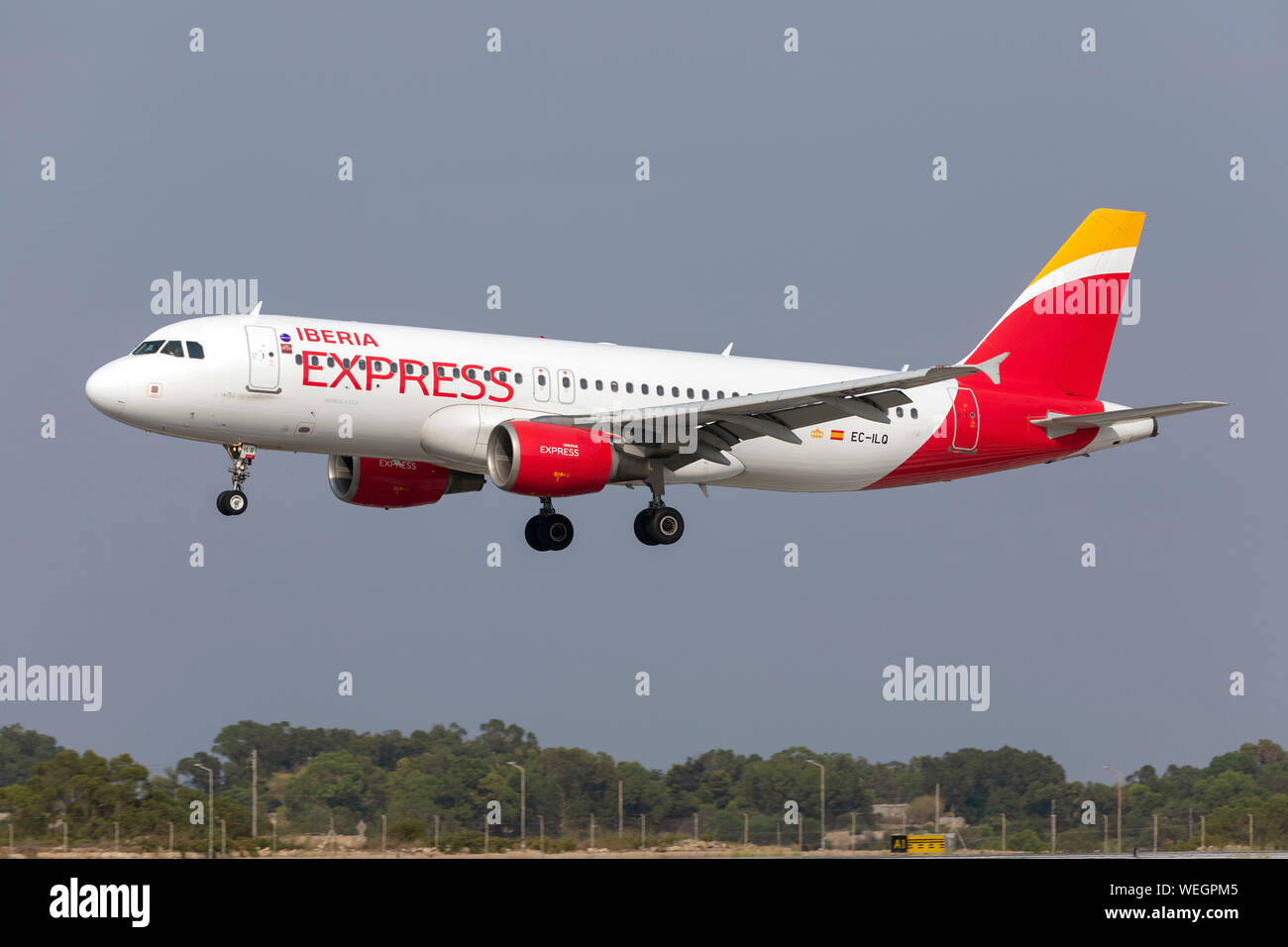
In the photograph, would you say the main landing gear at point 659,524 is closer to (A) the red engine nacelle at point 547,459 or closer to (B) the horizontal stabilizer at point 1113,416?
(A) the red engine nacelle at point 547,459

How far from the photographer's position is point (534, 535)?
42.0 m

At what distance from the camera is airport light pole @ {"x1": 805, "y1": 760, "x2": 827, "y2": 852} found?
3841 centimetres

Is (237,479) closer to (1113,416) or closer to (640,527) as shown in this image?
(640,527)

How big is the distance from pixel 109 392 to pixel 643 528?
487 inches

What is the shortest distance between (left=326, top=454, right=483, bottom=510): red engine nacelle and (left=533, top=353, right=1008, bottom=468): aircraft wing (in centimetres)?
509

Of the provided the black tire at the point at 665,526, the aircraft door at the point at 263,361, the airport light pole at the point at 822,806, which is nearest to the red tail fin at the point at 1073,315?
the black tire at the point at 665,526

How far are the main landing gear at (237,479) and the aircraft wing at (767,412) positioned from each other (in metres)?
6.25

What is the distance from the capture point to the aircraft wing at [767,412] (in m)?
36.5

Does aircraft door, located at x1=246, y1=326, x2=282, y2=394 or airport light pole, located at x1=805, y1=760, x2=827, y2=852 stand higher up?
aircraft door, located at x1=246, y1=326, x2=282, y2=394

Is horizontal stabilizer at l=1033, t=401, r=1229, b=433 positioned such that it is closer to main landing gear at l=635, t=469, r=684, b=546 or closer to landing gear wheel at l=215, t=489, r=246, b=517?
main landing gear at l=635, t=469, r=684, b=546

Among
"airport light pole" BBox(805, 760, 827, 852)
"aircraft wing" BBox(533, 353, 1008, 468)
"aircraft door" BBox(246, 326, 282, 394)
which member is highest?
"aircraft door" BBox(246, 326, 282, 394)

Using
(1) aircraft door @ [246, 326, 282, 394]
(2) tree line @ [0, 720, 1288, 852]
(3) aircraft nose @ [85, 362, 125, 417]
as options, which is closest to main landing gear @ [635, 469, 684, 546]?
(2) tree line @ [0, 720, 1288, 852]
